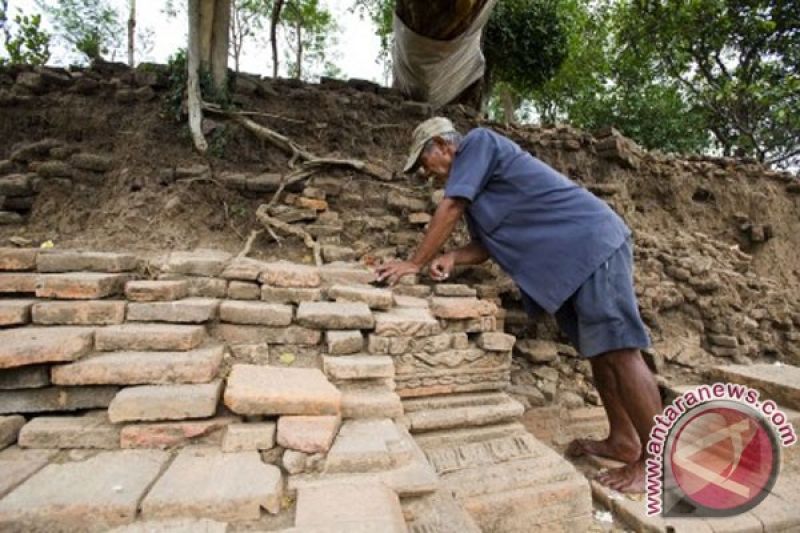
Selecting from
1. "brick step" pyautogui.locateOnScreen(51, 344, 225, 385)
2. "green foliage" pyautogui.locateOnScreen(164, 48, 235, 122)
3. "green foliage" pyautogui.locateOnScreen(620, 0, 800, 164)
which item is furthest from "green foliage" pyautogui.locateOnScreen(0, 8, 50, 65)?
"green foliage" pyautogui.locateOnScreen(620, 0, 800, 164)

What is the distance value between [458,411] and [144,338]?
132 cm

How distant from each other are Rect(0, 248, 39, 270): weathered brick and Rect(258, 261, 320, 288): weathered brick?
3.19ft

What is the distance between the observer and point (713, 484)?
199 centimetres

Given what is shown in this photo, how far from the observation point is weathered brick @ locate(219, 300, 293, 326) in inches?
70.6

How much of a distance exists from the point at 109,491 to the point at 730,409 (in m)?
2.69

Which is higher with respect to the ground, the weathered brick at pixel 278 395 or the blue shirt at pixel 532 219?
the blue shirt at pixel 532 219

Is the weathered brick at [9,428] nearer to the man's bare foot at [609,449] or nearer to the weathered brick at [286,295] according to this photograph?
the weathered brick at [286,295]

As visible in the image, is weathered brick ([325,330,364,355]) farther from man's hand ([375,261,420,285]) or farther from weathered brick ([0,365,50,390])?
weathered brick ([0,365,50,390])

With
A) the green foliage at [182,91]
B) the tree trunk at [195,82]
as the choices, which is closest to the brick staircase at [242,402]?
the tree trunk at [195,82]

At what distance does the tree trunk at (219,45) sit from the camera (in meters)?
3.64

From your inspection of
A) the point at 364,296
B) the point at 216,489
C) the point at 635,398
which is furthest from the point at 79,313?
the point at 635,398

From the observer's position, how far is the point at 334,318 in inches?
71.1

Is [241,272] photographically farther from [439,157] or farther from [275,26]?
[275,26]

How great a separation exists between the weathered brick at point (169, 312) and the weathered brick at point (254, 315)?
0.24 ft
